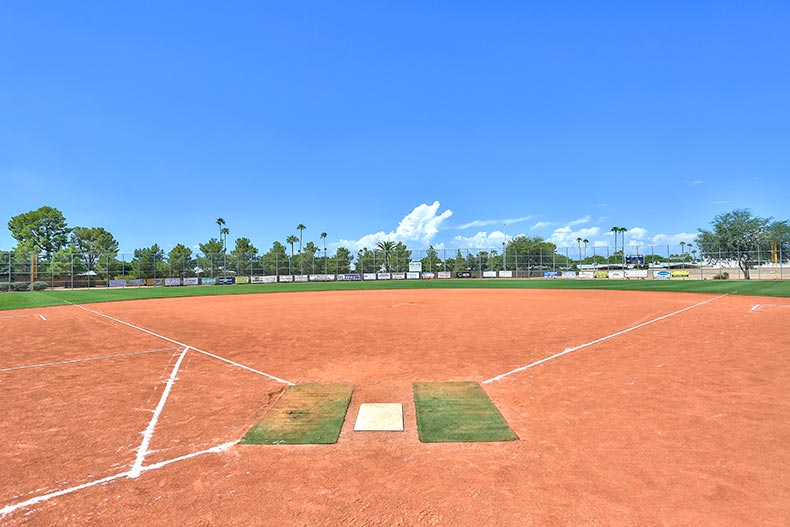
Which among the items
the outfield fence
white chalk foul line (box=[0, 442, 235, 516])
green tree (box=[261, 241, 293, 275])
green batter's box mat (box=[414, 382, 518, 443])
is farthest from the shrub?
green batter's box mat (box=[414, 382, 518, 443])

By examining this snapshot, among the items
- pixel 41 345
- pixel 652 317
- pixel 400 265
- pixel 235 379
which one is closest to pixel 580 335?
pixel 652 317

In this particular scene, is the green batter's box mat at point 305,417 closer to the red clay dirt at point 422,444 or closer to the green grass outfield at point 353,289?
the red clay dirt at point 422,444

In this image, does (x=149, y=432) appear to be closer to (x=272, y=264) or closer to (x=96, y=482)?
(x=96, y=482)

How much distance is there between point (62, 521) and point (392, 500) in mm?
2729

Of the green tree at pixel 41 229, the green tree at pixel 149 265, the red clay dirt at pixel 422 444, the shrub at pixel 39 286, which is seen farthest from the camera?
the green tree at pixel 41 229

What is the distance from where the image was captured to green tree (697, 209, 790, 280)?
54741 millimetres

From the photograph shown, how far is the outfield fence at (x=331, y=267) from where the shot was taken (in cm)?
5353

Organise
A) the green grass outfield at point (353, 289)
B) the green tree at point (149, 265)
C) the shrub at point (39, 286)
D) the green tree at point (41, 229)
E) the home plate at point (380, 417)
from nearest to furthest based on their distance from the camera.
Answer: the home plate at point (380, 417), the green grass outfield at point (353, 289), the shrub at point (39, 286), the green tree at point (149, 265), the green tree at point (41, 229)

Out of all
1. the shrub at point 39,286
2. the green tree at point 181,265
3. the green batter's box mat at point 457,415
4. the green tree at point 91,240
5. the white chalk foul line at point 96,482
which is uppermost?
the green tree at point 91,240

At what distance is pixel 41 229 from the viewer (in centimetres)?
7938

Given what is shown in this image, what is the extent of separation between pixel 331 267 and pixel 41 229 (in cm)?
6319

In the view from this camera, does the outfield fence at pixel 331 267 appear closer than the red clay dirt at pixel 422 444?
No

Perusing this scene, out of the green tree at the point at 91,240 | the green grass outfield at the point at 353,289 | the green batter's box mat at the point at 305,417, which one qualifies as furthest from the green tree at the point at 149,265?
the green batter's box mat at the point at 305,417

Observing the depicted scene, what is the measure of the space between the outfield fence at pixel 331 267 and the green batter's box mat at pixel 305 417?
183ft
